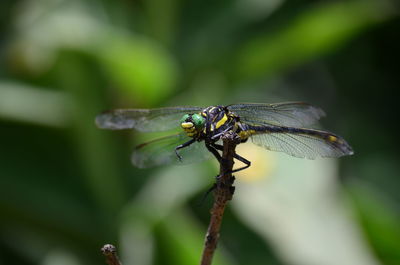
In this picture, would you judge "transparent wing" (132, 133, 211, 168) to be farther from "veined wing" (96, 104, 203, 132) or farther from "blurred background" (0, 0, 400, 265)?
"blurred background" (0, 0, 400, 265)

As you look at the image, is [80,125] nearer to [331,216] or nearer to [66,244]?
[66,244]

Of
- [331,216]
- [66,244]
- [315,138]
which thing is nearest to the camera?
[315,138]

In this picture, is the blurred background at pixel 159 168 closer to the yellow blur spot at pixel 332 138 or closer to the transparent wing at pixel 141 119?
the transparent wing at pixel 141 119

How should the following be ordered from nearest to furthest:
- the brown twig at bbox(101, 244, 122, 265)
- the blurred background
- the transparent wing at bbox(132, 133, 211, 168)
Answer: the brown twig at bbox(101, 244, 122, 265) → the transparent wing at bbox(132, 133, 211, 168) → the blurred background

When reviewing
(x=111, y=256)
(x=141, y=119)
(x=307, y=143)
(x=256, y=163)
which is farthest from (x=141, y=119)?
(x=256, y=163)

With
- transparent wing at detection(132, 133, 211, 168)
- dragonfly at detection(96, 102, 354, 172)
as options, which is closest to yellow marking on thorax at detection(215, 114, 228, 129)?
dragonfly at detection(96, 102, 354, 172)

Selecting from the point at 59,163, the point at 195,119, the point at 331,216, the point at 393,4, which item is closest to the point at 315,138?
the point at 195,119

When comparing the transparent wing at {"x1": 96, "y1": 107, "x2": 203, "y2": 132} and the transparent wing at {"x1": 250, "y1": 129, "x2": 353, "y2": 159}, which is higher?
the transparent wing at {"x1": 96, "y1": 107, "x2": 203, "y2": 132}
